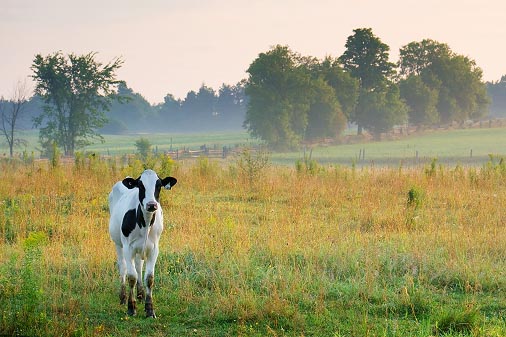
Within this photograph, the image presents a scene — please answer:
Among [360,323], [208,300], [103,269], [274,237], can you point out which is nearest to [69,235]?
[103,269]

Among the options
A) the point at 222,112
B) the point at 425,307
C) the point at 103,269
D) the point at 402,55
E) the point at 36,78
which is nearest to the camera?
the point at 425,307

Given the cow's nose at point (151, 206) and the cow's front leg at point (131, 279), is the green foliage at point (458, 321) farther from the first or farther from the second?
the cow's front leg at point (131, 279)

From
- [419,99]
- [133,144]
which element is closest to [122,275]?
[419,99]

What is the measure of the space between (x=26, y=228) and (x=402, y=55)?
6828cm

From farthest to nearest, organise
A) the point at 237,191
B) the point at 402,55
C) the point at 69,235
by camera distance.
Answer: the point at 402,55 → the point at 237,191 → the point at 69,235

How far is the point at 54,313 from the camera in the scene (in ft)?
24.8

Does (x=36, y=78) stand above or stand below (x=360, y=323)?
above

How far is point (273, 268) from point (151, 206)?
288 centimetres

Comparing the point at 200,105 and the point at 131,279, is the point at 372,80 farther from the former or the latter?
the point at 200,105

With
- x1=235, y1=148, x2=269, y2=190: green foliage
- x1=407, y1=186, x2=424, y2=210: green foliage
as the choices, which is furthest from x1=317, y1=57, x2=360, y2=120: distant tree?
x1=407, y1=186, x2=424, y2=210: green foliage

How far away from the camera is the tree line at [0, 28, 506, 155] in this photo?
168 ft

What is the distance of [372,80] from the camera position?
216ft

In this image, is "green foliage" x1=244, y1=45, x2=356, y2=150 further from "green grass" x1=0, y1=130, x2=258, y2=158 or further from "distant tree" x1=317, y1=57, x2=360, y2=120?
"green grass" x1=0, y1=130, x2=258, y2=158

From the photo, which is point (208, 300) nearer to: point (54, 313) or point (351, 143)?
point (54, 313)
